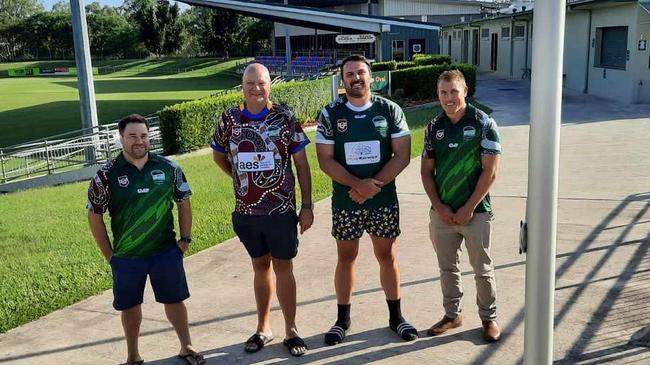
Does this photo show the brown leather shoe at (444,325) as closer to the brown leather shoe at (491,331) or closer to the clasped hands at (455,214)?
the brown leather shoe at (491,331)

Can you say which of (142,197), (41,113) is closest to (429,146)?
(142,197)

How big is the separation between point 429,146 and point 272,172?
1098 millimetres

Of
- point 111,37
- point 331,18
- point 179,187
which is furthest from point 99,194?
point 111,37

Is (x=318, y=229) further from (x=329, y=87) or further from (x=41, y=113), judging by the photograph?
(x=41, y=113)

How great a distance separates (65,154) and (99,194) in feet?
50.8

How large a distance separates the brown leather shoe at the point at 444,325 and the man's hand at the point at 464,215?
0.75 meters

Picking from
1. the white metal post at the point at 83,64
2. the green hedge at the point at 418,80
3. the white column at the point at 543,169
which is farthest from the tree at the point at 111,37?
the white column at the point at 543,169

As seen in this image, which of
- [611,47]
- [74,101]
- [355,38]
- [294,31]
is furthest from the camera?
[294,31]

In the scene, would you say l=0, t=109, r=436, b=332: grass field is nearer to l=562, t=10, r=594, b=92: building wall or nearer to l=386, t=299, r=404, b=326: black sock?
l=386, t=299, r=404, b=326: black sock

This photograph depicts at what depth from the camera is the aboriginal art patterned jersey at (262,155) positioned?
4.18 m

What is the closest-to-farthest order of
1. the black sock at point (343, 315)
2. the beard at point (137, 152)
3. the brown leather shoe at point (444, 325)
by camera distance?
the beard at point (137, 152)
the brown leather shoe at point (444, 325)
the black sock at point (343, 315)

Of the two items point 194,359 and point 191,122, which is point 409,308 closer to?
point 194,359

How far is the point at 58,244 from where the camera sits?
7.10m

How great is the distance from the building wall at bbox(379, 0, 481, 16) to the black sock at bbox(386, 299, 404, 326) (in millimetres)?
51510
